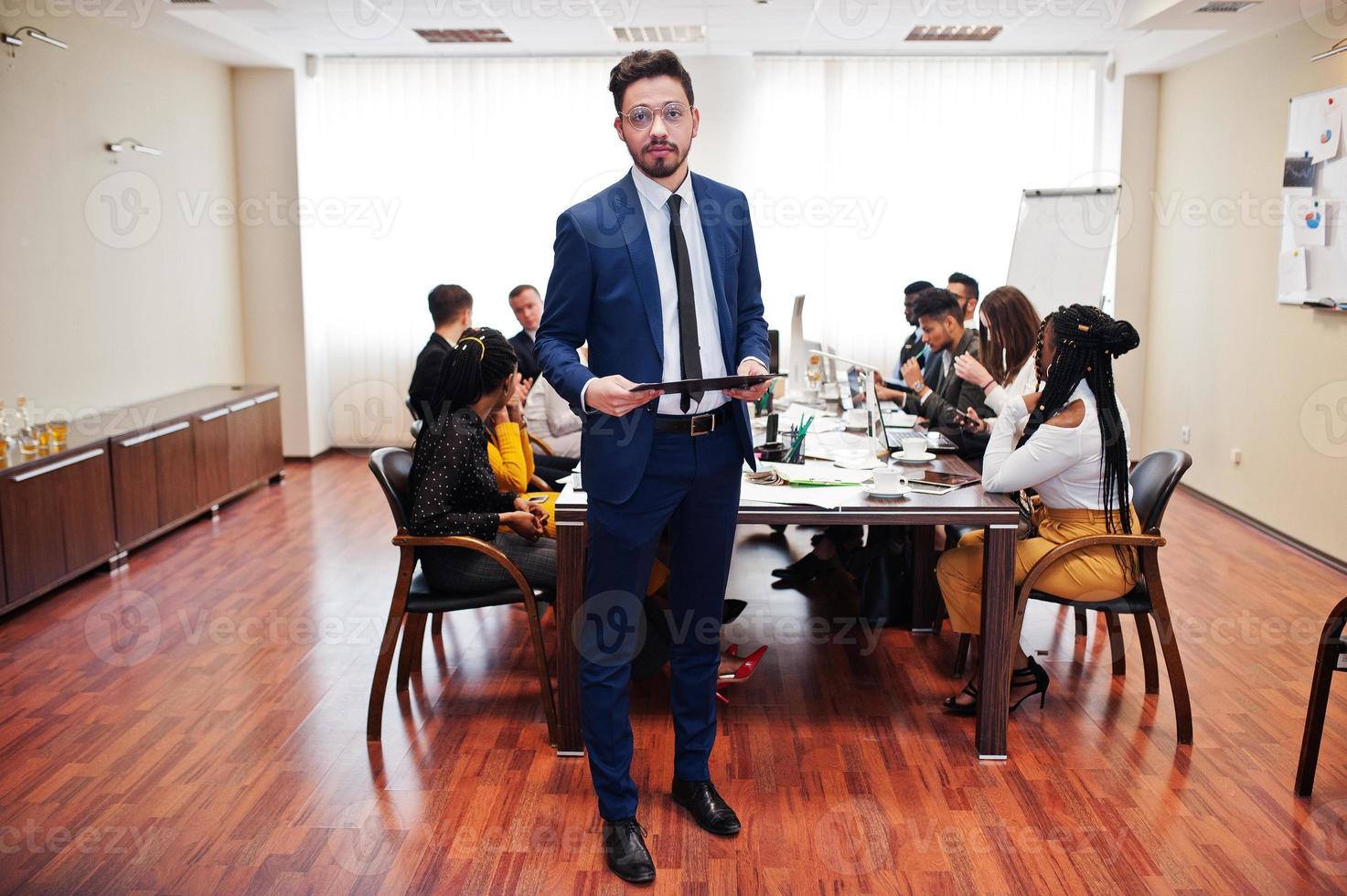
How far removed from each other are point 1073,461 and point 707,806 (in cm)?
147

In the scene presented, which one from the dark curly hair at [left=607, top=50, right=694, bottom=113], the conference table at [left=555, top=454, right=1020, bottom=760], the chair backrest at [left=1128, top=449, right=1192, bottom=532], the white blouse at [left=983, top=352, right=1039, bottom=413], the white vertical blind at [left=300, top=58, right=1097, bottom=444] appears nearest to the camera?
the dark curly hair at [left=607, top=50, right=694, bottom=113]

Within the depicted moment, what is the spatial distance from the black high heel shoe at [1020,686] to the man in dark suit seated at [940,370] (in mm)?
1211

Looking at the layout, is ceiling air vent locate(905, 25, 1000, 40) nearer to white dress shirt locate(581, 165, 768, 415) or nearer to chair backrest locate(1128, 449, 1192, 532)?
chair backrest locate(1128, 449, 1192, 532)

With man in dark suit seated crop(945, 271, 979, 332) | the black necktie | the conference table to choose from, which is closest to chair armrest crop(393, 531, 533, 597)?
the conference table

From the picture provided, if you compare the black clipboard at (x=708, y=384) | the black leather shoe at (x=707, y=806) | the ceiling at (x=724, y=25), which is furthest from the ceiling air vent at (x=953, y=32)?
the black leather shoe at (x=707, y=806)

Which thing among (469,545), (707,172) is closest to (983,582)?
(469,545)

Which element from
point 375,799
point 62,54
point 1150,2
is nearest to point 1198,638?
point 375,799

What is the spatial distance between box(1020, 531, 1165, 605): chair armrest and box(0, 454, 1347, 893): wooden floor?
51 centimetres

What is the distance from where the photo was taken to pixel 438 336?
516 centimetres

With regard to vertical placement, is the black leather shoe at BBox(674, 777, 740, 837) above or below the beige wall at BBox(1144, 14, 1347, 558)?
below

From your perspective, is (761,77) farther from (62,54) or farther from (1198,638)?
(1198,638)

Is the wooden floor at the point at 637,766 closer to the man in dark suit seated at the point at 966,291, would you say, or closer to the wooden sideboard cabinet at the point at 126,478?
the wooden sideboard cabinet at the point at 126,478

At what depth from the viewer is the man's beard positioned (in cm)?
252

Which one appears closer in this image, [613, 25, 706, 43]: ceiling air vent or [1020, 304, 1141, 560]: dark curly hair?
[1020, 304, 1141, 560]: dark curly hair
